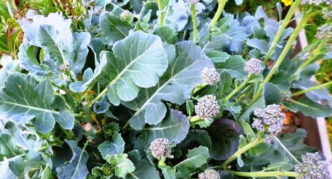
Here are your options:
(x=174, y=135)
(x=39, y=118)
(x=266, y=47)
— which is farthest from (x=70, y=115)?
(x=266, y=47)

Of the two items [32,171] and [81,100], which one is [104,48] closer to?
[81,100]

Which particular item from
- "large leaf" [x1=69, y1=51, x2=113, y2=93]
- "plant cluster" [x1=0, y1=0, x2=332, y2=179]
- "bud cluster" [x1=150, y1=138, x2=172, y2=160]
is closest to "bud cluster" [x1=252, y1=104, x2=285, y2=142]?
"plant cluster" [x1=0, y1=0, x2=332, y2=179]

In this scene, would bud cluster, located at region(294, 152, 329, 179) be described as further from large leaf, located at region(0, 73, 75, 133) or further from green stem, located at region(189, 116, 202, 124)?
large leaf, located at region(0, 73, 75, 133)

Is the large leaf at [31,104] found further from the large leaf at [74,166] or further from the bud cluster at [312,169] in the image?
the bud cluster at [312,169]

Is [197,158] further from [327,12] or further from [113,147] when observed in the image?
[327,12]

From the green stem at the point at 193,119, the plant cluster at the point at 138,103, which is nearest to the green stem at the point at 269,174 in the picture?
the plant cluster at the point at 138,103

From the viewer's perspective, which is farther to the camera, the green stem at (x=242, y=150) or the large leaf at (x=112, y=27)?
the large leaf at (x=112, y=27)

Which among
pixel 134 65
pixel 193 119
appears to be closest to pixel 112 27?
pixel 134 65
